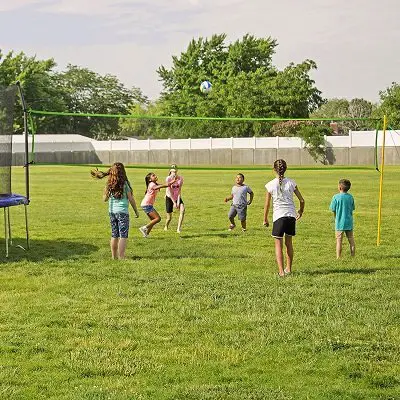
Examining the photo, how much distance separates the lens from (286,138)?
7544 centimetres

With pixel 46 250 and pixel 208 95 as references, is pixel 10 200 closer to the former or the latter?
pixel 46 250

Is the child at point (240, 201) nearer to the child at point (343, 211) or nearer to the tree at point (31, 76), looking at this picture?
the child at point (343, 211)

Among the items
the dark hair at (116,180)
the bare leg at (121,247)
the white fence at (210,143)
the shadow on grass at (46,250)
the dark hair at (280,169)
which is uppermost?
the white fence at (210,143)

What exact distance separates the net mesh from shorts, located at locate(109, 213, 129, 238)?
2.35 metres

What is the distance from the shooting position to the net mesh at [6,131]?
13554 millimetres

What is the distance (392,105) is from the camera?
82.3 meters

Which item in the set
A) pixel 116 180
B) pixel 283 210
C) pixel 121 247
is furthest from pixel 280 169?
pixel 121 247

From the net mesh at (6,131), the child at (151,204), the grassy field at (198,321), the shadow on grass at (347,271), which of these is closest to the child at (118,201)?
the grassy field at (198,321)

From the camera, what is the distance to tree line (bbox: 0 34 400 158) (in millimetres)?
78750

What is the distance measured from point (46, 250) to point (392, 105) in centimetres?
7215

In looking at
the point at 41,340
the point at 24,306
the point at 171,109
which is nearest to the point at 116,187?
the point at 24,306

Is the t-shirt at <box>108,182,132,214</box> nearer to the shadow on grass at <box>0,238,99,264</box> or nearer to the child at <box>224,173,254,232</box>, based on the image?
the shadow on grass at <box>0,238,99,264</box>

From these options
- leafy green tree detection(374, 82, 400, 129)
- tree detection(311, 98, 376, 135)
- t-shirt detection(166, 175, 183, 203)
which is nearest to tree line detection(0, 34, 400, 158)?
leafy green tree detection(374, 82, 400, 129)

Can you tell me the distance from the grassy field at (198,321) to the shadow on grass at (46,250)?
21 millimetres
